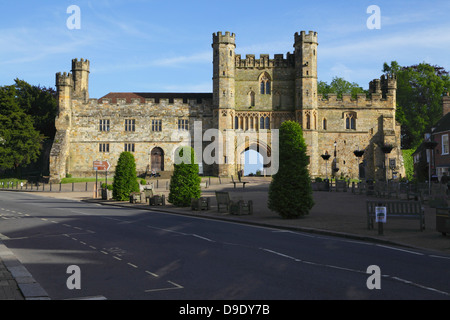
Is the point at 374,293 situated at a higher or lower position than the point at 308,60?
lower

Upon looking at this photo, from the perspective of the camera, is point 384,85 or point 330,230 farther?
point 384,85

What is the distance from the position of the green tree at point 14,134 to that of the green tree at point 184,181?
37600 millimetres

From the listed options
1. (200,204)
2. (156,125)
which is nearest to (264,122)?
(156,125)

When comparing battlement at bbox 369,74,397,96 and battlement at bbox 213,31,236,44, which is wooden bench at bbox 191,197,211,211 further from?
battlement at bbox 369,74,397,96

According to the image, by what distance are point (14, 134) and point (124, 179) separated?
106ft

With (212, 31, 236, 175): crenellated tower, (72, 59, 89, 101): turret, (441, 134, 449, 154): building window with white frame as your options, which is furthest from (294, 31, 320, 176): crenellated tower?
(72, 59, 89, 101): turret

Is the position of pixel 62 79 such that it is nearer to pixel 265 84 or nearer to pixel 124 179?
pixel 265 84

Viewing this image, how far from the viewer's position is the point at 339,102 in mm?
57969

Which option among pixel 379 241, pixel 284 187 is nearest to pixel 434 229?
pixel 379 241

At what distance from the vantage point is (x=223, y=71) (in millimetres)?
55344

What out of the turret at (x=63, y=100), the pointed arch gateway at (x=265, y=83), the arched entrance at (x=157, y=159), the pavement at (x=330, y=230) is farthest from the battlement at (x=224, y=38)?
the pavement at (x=330, y=230)

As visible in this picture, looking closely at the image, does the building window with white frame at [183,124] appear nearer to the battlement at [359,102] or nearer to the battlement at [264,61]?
the battlement at [264,61]

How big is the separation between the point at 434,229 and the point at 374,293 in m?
8.68

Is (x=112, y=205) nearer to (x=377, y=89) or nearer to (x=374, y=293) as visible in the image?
(x=374, y=293)
